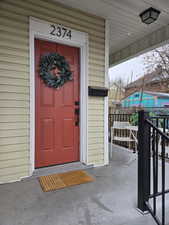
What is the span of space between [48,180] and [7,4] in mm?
2413

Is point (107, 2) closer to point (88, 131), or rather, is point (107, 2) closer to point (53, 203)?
point (88, 131)

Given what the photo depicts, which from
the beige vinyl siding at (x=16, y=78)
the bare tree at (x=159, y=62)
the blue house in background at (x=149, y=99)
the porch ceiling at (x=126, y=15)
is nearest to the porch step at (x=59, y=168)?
the beige vinyl siding at (x=16, y=78)

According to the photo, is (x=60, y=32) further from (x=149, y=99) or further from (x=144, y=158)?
(x=149, y=99)

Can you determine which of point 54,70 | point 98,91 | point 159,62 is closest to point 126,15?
point 98,91

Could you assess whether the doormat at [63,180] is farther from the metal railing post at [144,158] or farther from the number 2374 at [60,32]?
the number 2374 at [60,32]

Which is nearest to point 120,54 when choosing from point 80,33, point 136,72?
point 80,33

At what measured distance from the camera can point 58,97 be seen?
252 cm

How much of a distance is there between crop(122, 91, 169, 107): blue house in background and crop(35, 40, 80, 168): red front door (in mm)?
6708

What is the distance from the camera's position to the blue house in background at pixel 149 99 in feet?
27.7

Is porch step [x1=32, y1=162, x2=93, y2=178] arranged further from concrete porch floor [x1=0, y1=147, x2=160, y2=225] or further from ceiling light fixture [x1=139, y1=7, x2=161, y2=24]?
ceiling light fixture [x1=139, y1=7, x2=161, y2=24]

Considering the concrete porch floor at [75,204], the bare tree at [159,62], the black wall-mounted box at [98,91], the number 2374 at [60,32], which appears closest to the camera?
→ the concrete porch floor at [75,204]

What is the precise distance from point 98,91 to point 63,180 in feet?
4.90

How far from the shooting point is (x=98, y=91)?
2.70 m

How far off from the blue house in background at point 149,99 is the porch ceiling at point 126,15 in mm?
5403
